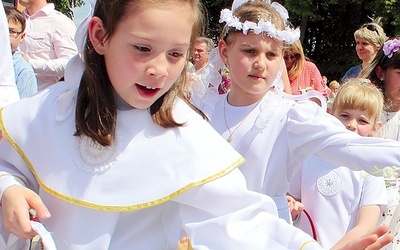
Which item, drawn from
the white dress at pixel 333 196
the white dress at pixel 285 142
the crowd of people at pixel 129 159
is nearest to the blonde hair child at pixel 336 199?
the white dress at pixel 333 196

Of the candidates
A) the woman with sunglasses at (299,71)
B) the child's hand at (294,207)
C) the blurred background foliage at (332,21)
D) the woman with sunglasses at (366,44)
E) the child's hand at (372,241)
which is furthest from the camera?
the blurred background foliage at (332,21)

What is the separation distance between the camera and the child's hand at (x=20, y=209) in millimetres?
1843

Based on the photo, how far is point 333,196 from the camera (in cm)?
325

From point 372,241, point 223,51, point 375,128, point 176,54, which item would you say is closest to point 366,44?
point 375,128

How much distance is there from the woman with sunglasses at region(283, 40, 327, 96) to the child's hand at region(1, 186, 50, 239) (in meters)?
2.90

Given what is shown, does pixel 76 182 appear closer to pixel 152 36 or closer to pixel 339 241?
pixel 152 36

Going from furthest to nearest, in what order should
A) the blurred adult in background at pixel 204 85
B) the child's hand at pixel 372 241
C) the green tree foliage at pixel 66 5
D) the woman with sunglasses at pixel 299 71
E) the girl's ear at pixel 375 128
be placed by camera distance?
the green tree foliage at pixel 66 5 < the woman with sunglasses at pixel 299 71 < the girl's ear at pixel 375 128 < the blurred adult in background at pixel 204 85 < the child's hand at pixel 372 241

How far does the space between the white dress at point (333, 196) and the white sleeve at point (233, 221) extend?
1.32 metres

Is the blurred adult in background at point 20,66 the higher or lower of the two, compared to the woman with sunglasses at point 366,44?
lower

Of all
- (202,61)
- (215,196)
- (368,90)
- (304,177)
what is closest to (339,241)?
(304,177)

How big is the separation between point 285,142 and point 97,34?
129 cm

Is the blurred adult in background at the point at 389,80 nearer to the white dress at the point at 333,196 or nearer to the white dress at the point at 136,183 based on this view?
the white dress at the point at 333,196

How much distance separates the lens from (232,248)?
1.88m

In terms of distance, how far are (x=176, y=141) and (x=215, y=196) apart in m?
0.22
